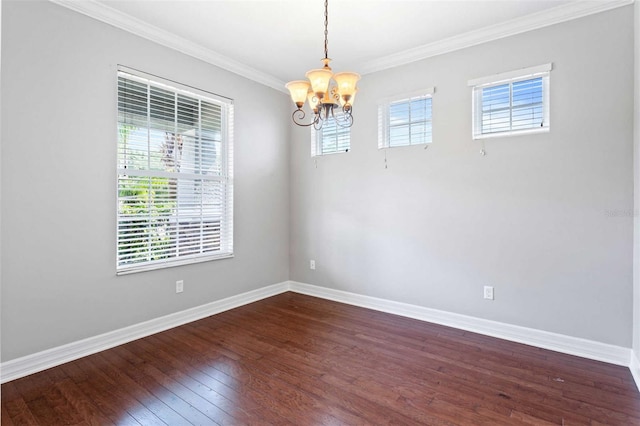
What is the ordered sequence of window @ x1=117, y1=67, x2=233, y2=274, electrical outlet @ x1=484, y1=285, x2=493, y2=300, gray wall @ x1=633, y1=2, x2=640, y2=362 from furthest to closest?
Result: electrical outlet @ x1=484, y1=285, x2=493, y2=300
window @ x1=117, y1=67, x2=233, y2=274
gray wall @ x1=633, y1=2, x2=640, y2=362

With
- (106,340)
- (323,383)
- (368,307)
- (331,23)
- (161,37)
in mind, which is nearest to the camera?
(323,383)

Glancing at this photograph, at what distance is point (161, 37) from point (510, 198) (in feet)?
12.0

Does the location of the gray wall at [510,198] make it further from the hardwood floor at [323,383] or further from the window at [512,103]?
the hardwood floor at [323,383]

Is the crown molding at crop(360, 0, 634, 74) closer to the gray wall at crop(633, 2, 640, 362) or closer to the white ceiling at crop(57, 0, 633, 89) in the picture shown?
the white ceiling at crop(57, 0, 633, 89)

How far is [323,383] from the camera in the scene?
2.38 meters

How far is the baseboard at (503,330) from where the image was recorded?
107 inches

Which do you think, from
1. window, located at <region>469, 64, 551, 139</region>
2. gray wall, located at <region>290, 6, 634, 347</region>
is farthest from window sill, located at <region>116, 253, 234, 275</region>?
window, located at <region>469, 64, 551, 139</region>

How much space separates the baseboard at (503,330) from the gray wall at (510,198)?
63mm

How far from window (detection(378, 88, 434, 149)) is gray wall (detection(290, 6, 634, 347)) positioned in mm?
88

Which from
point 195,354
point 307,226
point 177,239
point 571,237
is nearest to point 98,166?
point 177,239

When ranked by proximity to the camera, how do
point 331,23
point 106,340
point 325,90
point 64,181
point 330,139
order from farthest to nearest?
1. point 330,139
2. point 331,23
3. point 106,340
4. point 64,181
5. point 325,90

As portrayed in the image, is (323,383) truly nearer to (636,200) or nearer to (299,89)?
(299,89)

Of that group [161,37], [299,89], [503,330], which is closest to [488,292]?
[503,330]

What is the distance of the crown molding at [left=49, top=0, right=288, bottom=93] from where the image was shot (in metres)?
2.75
